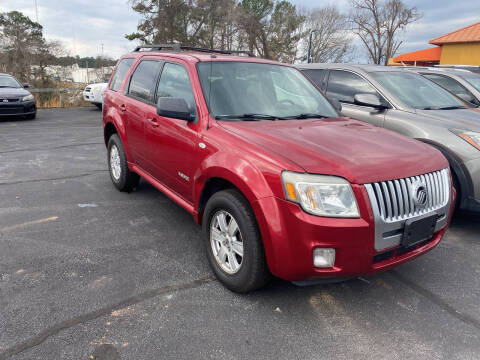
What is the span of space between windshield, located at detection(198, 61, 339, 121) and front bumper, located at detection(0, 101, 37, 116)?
10500 mm

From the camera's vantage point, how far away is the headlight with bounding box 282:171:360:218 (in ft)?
7.41

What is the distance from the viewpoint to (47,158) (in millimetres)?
7074

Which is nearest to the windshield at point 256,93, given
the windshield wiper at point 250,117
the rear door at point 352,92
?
the windshield wiper at point 250,117

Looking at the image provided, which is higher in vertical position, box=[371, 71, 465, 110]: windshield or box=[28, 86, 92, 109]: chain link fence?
box=[371, 71, 465, 110]: windshield

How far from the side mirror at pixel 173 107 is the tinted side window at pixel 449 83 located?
6052 mm

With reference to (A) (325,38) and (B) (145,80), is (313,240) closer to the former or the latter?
(B) (145,80)

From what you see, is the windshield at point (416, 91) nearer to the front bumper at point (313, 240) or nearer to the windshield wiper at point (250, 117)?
the windshield wiper at point (250, 117)

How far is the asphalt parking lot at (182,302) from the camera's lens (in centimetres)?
227

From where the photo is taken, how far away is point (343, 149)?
102 inches

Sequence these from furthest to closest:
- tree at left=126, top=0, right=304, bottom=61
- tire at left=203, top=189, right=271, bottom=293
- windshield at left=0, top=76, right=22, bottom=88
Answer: tree at left=126, top=0, right=304, bottom=61, windshield at left=0, top=76, right=22, bottom=88, tire at left=203, top=189, right=271, bottom=293

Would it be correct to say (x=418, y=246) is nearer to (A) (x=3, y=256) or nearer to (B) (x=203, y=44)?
(A) (x=3, y=256)

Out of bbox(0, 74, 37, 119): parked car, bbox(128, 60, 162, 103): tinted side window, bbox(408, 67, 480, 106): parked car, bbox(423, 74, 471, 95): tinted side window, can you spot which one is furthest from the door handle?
bbox(0, 74, 37, 119): parked car

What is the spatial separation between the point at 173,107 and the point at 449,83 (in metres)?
6.61

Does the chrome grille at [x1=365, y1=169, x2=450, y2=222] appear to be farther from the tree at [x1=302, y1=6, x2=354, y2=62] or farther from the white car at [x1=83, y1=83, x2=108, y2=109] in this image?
the tree at [x1=302, y1=6, x2=354, y2=62]
